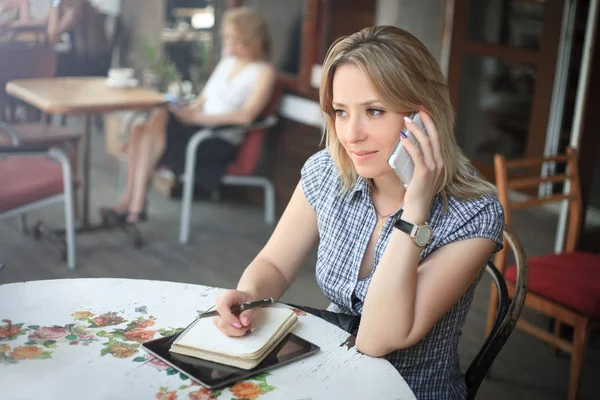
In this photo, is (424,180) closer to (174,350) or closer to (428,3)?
(174,350)

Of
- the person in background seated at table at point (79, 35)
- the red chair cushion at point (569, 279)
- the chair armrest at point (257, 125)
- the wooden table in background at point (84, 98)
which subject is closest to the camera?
the red chair cushion at point (569, 279)

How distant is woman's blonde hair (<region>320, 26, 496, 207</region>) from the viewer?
49.6 inches

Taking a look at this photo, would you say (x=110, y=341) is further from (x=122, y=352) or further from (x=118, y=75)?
(x=118, y=75)

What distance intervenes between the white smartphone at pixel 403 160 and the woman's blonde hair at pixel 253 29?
2.68m

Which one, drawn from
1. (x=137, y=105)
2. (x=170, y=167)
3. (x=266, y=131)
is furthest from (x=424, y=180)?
(x=266, y=131)

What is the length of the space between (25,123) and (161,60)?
2.93ft

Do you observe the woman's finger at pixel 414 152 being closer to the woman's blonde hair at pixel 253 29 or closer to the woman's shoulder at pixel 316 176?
the woman's shoulder at pixel 316 176

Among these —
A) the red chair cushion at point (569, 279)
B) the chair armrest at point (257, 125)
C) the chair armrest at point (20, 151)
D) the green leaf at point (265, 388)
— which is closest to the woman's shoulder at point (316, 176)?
the green leaf at point (265, 388)

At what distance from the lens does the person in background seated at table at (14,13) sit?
2768mm

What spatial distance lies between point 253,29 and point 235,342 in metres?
2.88

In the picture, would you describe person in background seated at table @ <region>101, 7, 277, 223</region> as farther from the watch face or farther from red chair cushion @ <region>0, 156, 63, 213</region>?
the watch face

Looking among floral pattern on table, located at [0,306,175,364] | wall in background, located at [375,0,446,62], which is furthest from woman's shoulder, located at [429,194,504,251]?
wall in background, located at [375,0,446,62]

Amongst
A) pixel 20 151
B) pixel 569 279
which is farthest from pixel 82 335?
pixel 20 151

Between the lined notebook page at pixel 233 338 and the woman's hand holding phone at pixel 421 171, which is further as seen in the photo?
the woman's hand holding phone at pixel 421 171
